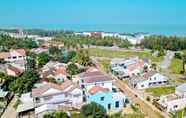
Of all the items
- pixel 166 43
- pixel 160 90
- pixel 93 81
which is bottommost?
pixel 160 90

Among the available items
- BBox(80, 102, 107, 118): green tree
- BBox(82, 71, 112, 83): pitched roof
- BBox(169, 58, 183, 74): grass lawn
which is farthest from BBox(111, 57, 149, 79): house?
BBox(80, 102, 107, 118): green tree

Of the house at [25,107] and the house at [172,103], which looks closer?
the house at [25,107]

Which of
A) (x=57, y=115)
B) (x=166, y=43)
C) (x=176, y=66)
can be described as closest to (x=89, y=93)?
(x=57, y=115)

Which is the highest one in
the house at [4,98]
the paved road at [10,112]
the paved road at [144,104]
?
the house at [4,98]

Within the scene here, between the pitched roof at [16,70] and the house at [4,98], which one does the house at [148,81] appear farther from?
the house at [4,98]

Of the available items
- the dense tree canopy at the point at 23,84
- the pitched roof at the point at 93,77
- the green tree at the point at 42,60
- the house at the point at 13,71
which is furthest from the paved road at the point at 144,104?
the green tree at the point at 42,60

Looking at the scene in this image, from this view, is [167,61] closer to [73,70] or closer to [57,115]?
[73,70]

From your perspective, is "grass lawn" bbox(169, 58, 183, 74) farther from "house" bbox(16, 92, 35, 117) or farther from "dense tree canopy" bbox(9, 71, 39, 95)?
"house" bbox(16, 92, 35, 117)
